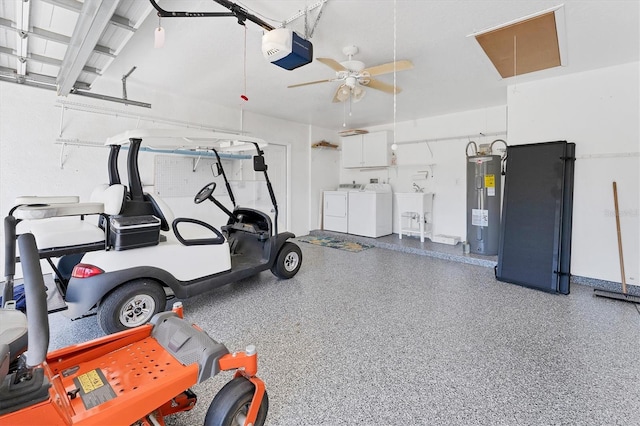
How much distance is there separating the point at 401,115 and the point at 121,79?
15.0 feet

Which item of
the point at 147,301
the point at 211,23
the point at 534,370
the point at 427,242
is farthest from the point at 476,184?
the point at 147,301

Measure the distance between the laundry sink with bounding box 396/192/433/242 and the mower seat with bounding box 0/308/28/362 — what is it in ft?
18.0

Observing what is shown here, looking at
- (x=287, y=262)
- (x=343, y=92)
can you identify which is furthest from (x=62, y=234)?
(x=343, y=92)

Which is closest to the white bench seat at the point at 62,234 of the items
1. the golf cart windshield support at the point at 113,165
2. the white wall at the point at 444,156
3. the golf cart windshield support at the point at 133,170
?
the golf cart windshield support at the point at 133,170

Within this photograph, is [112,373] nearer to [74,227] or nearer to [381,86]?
[74,227]

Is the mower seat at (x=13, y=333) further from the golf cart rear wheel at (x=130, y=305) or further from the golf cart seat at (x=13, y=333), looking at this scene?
the golf cart rear wheel at (x=130, y=305)

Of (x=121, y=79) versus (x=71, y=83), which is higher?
(x=121, y=79)

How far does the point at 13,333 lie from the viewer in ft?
3.14

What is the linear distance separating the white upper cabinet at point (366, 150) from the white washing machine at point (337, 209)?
0.57m

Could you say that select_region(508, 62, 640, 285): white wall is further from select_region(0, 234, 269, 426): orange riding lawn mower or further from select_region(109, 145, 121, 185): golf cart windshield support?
select_region(109, 145, 121, 185): golf cart windshield support

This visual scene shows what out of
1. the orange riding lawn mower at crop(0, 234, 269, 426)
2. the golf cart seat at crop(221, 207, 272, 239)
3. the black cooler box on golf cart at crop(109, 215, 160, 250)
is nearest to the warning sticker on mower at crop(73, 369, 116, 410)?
the orange riding lawn mower at crop(0, 234, 269, 426)

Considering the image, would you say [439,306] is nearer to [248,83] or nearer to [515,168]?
[515,168]

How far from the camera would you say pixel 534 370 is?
75.4 inches

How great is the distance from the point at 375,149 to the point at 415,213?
1623 mm
